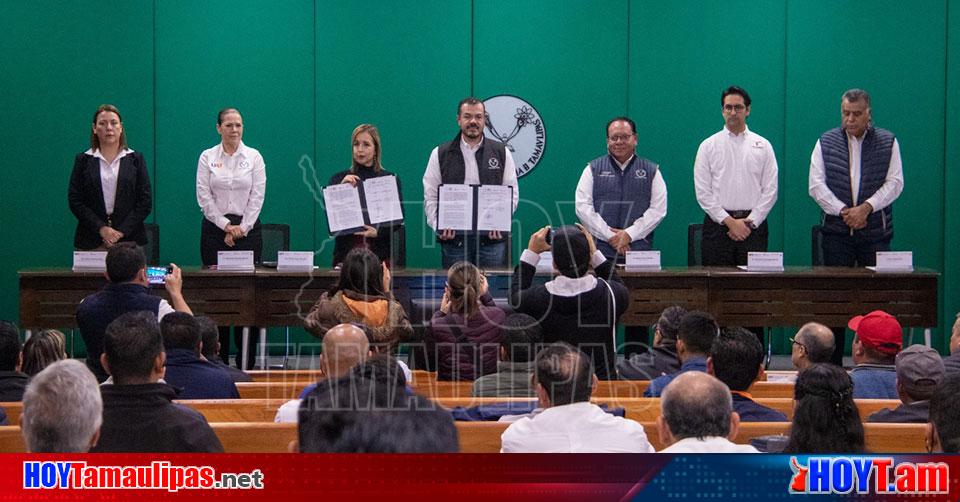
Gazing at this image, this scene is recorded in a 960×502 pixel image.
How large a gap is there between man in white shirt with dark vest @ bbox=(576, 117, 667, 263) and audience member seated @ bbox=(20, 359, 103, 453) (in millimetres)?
5042

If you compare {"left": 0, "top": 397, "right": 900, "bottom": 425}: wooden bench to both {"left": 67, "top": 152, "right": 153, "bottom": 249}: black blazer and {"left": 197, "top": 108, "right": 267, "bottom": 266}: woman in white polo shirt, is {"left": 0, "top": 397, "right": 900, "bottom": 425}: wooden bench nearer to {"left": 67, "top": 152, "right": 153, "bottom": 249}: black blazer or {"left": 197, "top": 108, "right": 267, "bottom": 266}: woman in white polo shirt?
{"left": 67, "top": 152, "right": 153, "bottom": 249}: black blazer

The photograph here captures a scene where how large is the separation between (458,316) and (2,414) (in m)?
1.92

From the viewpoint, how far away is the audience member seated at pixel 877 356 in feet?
15.7

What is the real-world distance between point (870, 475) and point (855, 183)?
17.4 ft

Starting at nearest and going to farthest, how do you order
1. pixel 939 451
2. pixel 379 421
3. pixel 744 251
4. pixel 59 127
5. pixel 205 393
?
pixel 379 421
pixel 939 451
pixel 205 393
pixel 744 251
pixel 59 127

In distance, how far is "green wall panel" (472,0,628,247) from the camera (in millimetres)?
9438

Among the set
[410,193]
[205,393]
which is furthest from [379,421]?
[410,193]

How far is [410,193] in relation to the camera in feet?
31.1

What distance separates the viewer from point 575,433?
133 inches

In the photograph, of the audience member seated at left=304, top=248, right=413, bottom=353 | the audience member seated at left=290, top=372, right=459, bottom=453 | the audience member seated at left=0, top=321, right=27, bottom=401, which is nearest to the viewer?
the audience member seated at left=290, top=372, right=459, bottom=453

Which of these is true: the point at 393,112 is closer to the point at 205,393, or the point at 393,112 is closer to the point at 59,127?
the point at 59,127

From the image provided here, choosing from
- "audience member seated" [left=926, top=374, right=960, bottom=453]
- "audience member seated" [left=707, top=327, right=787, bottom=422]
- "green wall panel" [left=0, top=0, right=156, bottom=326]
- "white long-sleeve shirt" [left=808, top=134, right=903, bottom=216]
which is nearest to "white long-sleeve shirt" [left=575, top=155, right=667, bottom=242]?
"white long-sleeve shirt" [left=808, top=134, right=903, bottom=216]

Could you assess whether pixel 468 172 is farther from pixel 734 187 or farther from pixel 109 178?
pixel 109 178

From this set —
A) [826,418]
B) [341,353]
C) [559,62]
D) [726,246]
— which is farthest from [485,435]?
[559,62]
